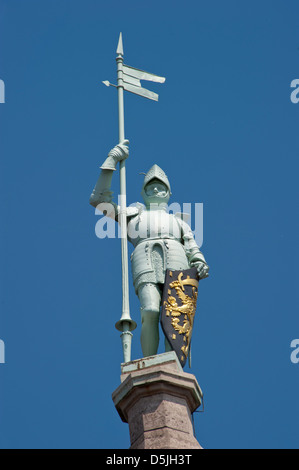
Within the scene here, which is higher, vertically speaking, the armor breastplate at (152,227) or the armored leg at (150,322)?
the armor breastplate at (152,227)

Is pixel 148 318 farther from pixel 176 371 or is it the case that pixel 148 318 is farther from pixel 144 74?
pixel 144 74

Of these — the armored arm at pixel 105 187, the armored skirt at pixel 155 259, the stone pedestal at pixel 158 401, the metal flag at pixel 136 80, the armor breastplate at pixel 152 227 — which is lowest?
the stone pedestal at pixel 158 401

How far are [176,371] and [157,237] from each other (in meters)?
2.84

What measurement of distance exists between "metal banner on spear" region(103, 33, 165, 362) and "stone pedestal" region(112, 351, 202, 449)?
0.72m

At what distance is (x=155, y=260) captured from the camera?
1752cm

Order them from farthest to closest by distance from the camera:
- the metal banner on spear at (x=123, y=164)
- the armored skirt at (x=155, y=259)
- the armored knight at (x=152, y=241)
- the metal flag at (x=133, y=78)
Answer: the metal flag at (x=133, y=78), the armored skirt at (x=155, y=259), the armored knight at (x=152, y=241), the metal banner on spear at (x=123, y=164)

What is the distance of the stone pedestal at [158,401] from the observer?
15.1 metres

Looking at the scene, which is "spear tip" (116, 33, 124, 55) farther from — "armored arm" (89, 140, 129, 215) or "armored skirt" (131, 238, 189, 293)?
"armored skirt" (131, 238, 189, 293)

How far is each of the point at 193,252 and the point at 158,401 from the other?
3.21 metres

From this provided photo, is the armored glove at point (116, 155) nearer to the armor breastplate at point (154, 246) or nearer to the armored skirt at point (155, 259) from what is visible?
the armor breastplate at point (154, 246)

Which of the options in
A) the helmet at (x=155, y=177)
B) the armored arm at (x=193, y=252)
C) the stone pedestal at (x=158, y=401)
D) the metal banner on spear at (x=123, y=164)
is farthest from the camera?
the helmet at (x=155, y=177)

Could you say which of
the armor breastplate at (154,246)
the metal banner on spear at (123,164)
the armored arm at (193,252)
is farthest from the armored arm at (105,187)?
the armored arm at (193,252)
